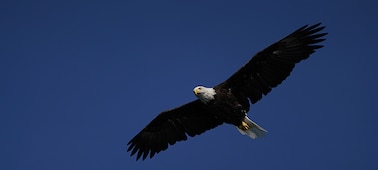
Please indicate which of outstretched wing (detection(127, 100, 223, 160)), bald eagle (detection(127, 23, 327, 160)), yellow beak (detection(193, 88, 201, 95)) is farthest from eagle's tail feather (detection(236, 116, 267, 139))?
yellow beak (detection(193, 88, 201, 95))

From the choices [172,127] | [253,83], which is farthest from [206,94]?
[172,127]

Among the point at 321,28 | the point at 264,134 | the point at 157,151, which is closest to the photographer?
the point at 321,28

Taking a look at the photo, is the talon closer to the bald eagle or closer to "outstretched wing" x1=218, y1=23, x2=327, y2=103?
the bald eagle

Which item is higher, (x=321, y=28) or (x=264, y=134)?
(x=321, y=28)

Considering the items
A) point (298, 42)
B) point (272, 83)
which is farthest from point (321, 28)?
point (272, 83)

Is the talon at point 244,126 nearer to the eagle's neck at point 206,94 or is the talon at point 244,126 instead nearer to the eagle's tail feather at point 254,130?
the eagle's tail feather at point 254,130

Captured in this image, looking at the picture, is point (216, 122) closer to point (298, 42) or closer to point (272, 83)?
point (272, 83)

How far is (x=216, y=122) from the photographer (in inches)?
470

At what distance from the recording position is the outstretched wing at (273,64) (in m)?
11.0

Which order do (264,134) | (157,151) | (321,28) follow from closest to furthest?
(321,28)
(264,134)
(157,151)

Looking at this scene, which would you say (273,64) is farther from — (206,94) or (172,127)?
(172,127)

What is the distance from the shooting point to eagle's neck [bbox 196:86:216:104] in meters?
11.2

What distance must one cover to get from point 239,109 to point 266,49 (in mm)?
1178

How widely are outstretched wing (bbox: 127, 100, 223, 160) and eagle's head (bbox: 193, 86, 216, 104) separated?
51 cm
